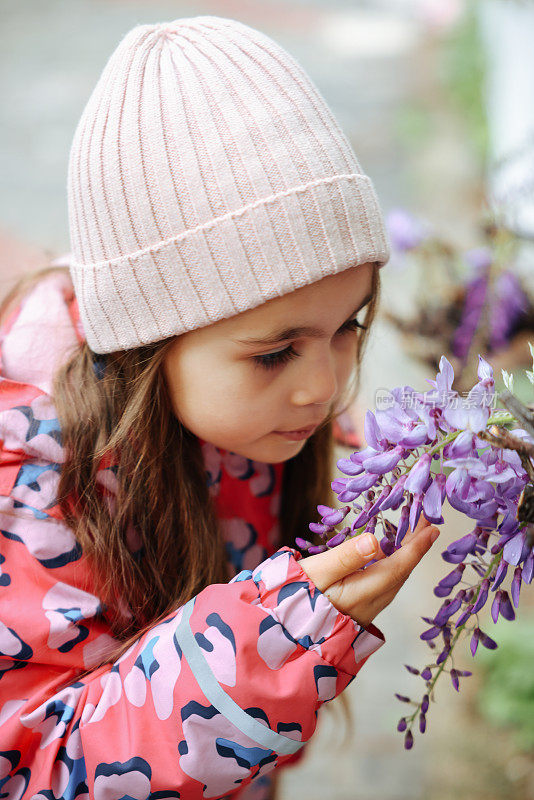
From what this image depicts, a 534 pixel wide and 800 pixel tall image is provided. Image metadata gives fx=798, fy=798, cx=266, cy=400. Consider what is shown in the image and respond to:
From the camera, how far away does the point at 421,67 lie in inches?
306

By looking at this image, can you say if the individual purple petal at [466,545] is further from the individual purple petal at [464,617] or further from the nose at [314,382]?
the nose at [314,382]

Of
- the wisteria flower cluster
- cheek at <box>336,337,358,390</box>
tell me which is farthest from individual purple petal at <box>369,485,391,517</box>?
cheek at <box>336,337,358,390</box>

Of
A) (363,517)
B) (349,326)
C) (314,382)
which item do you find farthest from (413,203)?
(363,517)

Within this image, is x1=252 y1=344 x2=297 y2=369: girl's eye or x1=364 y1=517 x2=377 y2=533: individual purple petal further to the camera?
x1=252 y1=344 x2=297 y2=369: girl's eye

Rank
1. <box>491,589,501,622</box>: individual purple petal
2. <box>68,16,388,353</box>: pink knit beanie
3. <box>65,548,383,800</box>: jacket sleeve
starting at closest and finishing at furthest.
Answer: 1. <box>491,589,501,622</box>: individual purple petal
2. <box>65,548,383,800</box>: jacket sleeve
3. <box>68,16,388,353</box>: pink knit beanie

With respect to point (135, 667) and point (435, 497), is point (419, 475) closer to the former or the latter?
point (435, 497)

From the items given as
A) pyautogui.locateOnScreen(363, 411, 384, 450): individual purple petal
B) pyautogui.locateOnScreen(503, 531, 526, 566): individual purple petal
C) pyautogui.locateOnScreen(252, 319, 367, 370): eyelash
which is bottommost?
pyautogui.locateOnScreen(503, 531, 526, 566): individual purple petal

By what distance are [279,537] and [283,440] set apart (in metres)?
0.39

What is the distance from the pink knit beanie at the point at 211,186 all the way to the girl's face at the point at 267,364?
3 cm

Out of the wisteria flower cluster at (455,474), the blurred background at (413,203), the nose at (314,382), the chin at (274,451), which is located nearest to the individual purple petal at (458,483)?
the wisteria flower cluster at (455,474)

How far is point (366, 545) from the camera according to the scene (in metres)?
0.98

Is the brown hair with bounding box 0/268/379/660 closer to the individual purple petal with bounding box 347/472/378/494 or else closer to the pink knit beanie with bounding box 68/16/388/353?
the pink knit beanie with bounding box 68/16/388/353

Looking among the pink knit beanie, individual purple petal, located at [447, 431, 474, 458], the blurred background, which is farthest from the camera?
the blurred background

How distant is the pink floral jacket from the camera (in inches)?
40.7
